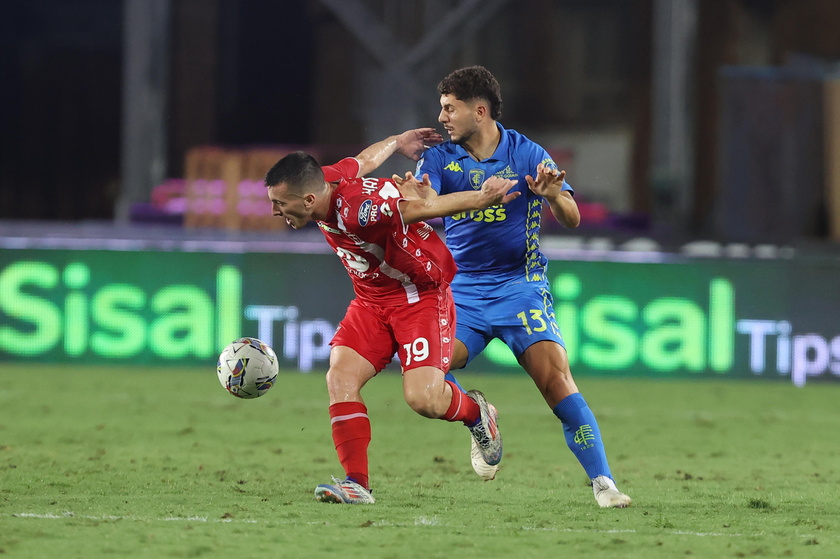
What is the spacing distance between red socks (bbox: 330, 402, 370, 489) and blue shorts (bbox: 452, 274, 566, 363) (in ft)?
2.09

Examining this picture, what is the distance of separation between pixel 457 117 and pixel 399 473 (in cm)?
216

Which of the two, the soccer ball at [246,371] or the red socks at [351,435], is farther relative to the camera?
the soccer ball at [246,371]

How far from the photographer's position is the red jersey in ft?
20.3

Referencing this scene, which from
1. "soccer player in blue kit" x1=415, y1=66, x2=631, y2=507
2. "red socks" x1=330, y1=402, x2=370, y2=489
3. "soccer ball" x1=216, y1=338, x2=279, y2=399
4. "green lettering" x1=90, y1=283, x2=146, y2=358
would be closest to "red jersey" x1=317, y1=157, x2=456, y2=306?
"soccer player in blue kit" x1=415, y1=66, x2=631, y2=507

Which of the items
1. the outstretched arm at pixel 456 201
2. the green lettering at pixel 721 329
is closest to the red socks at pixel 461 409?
the outstretched arm at pixel 456 201

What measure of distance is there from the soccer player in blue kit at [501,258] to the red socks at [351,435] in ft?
1.95

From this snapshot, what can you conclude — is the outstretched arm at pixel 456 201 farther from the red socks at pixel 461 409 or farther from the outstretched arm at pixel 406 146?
the red socks at pixel 461 409

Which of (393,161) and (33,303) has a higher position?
(393,161)

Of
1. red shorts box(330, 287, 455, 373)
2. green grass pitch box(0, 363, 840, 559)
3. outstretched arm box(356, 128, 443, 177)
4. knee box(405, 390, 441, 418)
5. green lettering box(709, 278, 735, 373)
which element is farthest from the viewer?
green lettering box(709, 278, 735, 373)

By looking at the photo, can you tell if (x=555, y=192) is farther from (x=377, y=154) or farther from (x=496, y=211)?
(x=377, y=154)

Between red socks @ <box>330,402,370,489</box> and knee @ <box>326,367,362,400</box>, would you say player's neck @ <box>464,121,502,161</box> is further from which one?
red socks @ <box>330,402,370,489</box>

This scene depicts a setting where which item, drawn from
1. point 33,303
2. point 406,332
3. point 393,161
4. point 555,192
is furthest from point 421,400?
point 393,161

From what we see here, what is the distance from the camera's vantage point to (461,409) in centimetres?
664

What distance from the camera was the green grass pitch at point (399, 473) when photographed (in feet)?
18.3
